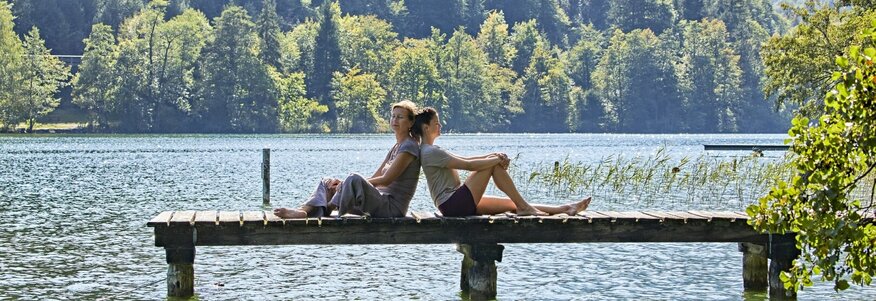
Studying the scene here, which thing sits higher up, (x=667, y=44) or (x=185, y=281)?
(x=667, y=44)

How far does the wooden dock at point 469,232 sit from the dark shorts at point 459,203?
204mm

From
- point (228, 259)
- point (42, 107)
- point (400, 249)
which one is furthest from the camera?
point (42, 107)

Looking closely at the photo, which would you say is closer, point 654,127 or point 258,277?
point 258,277

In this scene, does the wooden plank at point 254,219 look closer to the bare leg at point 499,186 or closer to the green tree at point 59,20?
the bare leg at point 499,186

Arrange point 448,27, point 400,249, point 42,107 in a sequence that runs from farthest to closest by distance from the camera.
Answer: point 448,27 → point 42,107 → point 400,249

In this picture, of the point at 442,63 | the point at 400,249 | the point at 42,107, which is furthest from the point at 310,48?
the point at 400,249

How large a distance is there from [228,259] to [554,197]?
17070mm

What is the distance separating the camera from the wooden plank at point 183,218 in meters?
12.0

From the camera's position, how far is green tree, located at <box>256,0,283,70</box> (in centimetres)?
12888

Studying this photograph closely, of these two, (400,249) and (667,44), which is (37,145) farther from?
(667,44)

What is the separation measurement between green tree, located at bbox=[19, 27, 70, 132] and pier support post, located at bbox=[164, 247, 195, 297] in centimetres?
10052

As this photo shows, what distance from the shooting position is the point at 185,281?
40.9 feet

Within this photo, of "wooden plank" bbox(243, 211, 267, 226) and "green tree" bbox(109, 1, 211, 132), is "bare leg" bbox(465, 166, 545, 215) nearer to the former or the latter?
"wooden plank" bbox(243, 211, 267, 226)

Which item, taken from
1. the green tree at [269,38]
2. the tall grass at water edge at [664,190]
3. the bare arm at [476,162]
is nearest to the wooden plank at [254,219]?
the bare arm at [476,162]
